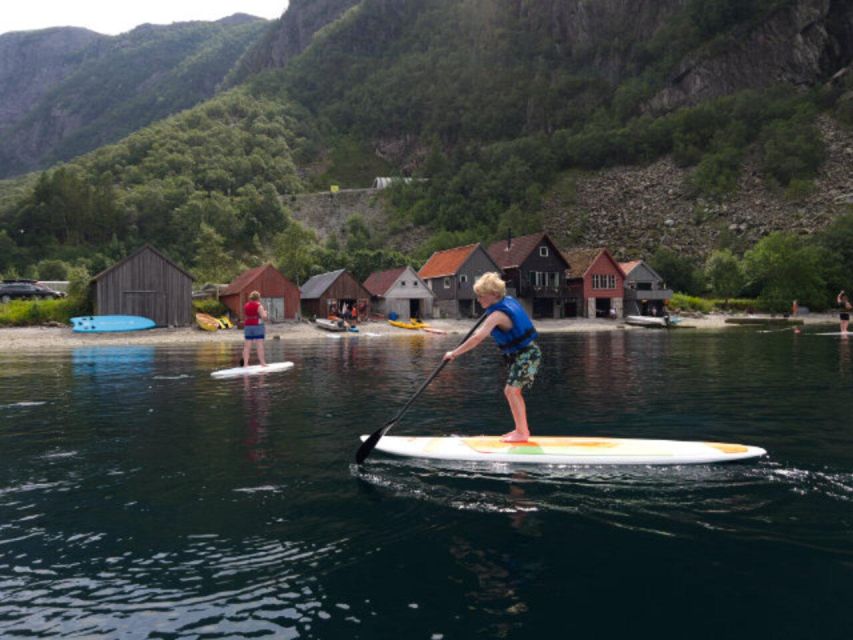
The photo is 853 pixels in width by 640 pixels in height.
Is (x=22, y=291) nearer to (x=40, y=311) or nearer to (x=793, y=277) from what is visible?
(x=40, y=311)

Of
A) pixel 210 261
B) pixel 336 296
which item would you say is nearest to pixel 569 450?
pixel 336 296

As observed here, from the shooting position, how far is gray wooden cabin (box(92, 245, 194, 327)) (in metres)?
56.9

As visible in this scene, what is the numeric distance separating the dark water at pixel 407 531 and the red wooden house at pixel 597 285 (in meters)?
69.4

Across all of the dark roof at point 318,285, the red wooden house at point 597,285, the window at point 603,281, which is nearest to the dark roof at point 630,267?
the red wooden house at point 597,285

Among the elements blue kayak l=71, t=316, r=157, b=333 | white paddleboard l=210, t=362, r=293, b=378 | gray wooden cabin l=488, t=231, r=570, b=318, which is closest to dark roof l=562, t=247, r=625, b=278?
gray wooden cabin l=488, t=231, r=570, b=318

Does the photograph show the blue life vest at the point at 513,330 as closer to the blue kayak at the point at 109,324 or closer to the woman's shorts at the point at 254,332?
the woman's shorts at the point at 254,332

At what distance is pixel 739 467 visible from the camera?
371 inches

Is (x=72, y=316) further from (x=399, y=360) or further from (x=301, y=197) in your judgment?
(x=301, y=197)

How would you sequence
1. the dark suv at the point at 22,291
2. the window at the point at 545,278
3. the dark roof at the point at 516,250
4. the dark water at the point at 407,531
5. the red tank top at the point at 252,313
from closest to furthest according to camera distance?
the dark water at the point at 407,531 < the red tank top at the point at 252,313 < the dark suv at the point at 22,291 < the dark roof at the point at 516,250 < the window at the point at 545,278

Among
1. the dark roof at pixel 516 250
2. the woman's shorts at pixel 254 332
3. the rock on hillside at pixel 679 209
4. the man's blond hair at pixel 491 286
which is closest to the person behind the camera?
the man's blond hair at pixel 491 286

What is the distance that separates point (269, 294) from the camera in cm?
6638

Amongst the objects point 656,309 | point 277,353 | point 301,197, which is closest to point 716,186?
point 656,309

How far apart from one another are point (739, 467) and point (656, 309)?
266 ft

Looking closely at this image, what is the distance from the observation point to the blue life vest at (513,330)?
32.3ft
